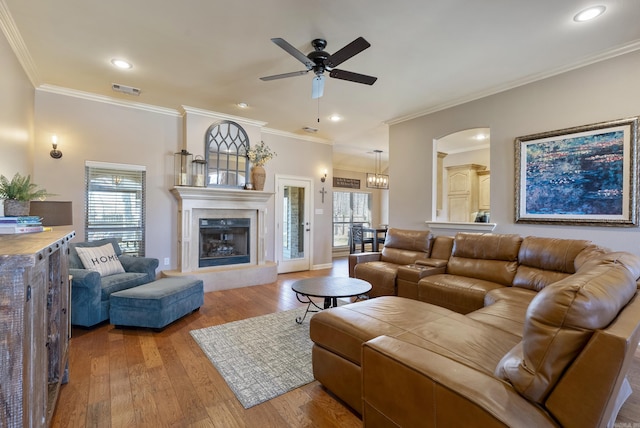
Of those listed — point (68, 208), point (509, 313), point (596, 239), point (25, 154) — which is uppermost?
point (25, 154)

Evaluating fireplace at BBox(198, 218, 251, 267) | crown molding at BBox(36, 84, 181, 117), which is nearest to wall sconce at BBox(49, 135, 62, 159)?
crown molding at BBox(36, 84, 181, 117)

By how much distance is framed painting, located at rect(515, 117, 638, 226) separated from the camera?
2.85m

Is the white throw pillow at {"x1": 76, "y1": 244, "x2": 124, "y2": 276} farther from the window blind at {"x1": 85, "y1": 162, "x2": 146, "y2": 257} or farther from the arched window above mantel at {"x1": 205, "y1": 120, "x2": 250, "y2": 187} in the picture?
the arched window above mantel at {"x1": 205, "y1": 120, "x2": 250, "y2": 187}

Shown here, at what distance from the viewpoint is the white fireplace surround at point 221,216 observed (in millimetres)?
4508

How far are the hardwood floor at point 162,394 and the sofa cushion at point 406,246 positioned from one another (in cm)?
225

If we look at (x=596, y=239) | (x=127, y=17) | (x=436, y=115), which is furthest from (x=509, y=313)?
(x=127, y=17)

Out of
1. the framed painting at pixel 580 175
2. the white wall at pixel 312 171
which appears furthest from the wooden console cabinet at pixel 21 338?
the white wall at pixel 312 171

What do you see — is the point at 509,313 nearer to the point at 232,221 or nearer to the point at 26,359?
the point at 26,359

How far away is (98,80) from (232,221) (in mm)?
2612

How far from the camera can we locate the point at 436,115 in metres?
4.54

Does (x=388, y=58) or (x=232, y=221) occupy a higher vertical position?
(x=388, y=58)

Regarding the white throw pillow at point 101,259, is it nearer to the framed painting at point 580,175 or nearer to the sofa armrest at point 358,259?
the sofa armrest at point 358,259

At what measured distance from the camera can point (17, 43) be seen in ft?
9.14

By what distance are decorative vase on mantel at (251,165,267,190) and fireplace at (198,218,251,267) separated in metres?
0.63
